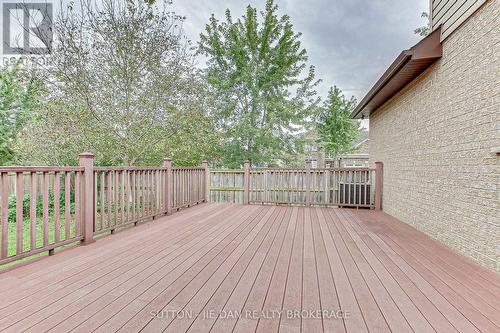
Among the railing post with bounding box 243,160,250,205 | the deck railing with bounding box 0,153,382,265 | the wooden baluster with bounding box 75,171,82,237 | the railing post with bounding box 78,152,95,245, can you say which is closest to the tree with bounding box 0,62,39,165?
the deck railing with bounding box 0,153,382,265

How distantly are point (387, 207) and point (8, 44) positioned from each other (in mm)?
9747

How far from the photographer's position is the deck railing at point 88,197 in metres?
2.23

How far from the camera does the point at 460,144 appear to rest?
2832mm

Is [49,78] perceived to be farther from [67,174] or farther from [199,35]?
[199,35]

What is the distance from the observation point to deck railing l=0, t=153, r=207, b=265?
2229 millimetres

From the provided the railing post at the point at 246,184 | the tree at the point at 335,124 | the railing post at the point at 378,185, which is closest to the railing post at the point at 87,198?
the railing post at the point at 246,184

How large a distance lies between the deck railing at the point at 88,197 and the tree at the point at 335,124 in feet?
27.5

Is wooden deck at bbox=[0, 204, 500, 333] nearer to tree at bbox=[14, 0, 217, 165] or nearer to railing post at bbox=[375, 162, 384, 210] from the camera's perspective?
railing post at bbox=[375, 162, 384, 210]

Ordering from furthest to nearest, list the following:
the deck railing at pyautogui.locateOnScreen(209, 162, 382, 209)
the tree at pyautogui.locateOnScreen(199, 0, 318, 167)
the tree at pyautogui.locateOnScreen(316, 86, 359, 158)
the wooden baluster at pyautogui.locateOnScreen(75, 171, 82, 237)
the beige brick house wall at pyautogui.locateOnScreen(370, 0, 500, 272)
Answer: the tree at pyautogui.locateOnScreen(316, 86, 359, 158) < the tree at pyautogui.locateOnScreen(199, 0, 318, 167) < the deck railing at pyautogui.locateOnScreen(209, 162, 382, 209) < the wooden baluster at pyautogui.locateOnScreen(75, 171, 82, 237) < the beige brick house wall at pyautogui.locateOnScreen(370, 0, 500, 272)

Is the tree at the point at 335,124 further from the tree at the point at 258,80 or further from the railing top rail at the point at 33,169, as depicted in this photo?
the railing top rail at the point at 33,169

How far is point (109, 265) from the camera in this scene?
2.32m

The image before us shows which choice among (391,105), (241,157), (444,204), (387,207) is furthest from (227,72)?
(444,204)

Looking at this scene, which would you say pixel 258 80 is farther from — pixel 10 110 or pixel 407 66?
pixel 10 110

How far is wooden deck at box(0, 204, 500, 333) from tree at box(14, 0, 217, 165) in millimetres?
3965
